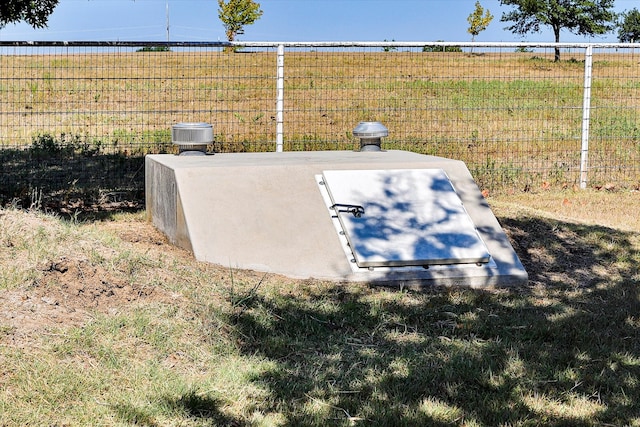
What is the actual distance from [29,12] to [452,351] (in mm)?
9488

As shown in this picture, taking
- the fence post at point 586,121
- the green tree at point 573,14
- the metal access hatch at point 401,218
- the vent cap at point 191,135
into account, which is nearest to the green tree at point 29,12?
the vent cap at point 191,135

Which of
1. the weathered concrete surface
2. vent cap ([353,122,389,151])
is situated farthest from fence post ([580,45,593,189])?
the weathered concrete surface

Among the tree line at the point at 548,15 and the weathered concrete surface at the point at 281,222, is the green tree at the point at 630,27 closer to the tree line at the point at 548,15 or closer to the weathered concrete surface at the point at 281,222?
the tree line at the point at 548,15

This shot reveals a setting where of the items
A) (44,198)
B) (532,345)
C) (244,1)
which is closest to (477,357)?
(532,345)

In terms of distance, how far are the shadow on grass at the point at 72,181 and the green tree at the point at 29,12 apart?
191cm

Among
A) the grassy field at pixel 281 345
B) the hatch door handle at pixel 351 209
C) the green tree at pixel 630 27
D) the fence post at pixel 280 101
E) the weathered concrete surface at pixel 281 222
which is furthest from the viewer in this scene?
the green tree at pixel 630 27

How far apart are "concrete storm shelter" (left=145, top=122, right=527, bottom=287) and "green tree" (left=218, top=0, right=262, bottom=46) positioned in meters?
50.0

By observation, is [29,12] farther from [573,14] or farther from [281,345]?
[573,14]

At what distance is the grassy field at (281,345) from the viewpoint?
411cm

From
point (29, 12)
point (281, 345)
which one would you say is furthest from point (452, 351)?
point (29, 12)

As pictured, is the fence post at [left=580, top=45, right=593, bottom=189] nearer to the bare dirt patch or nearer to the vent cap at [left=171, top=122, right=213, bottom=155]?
the vent cap at [left=171, top=122, right=213, bottom=155]

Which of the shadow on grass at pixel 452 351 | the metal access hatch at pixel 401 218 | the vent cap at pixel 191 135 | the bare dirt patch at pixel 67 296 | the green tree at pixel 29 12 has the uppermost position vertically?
the green tree at pixel 29 12

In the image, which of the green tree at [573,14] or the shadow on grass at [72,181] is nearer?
the shadow on grass at [72,181]

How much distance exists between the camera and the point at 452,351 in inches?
197
